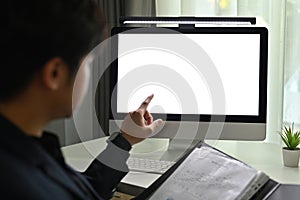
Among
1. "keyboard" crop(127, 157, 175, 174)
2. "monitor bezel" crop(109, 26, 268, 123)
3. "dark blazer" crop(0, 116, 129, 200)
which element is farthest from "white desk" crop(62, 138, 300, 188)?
"dark blazer" crop(0, 116, 129, 200)

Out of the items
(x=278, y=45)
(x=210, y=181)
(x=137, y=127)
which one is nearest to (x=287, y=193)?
Answer: (x=210, y=181)

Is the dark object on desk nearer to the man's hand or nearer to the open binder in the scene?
the open binder

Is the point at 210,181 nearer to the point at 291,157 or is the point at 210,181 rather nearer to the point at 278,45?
the point at 291,157

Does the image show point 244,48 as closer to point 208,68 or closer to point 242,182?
point 208,68

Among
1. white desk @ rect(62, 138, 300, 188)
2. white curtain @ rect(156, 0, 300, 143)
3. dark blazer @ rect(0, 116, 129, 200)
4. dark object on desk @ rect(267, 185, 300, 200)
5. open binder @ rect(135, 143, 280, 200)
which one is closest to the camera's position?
dark blazer @ rect(0, 116, 129, 200)

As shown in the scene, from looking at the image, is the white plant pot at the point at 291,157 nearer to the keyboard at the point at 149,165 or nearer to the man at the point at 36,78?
the keyboard at the point at 149,165

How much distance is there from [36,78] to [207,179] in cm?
66

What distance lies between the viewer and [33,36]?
483 mm

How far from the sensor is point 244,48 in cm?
154

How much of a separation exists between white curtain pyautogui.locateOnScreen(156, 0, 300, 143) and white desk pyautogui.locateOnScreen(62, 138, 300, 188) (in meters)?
0.21

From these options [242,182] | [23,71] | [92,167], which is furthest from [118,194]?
[23,71]

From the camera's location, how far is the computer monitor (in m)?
1.53

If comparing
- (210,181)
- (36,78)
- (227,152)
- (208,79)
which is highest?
(36,78)

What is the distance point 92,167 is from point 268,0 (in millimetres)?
1110
